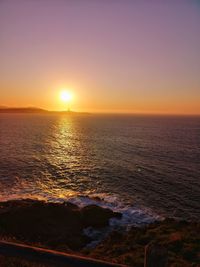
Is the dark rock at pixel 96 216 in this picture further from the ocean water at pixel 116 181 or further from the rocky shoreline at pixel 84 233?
the ocean water at pixel 116 181

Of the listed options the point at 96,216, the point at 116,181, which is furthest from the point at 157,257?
the point at 116,181

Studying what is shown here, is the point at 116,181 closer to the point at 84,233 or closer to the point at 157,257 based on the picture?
the point at 84,233

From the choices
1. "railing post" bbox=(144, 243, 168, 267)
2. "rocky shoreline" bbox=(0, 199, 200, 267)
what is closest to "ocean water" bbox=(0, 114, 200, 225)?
"rocky shoreline" bbox=(0, 199, 200, 267)

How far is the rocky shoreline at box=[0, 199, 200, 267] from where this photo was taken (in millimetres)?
18062

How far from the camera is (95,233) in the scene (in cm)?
2386

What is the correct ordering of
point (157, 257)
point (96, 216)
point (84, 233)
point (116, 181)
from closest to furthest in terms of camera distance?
point (157, 257) → point (84, 233) → point (96, 216) → point (116, 181)

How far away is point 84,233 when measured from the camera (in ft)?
77.9

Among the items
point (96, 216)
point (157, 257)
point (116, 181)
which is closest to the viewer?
point (157, 257)

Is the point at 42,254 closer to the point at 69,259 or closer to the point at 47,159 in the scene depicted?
the point at 69,259

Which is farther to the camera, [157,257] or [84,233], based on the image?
[84,233]

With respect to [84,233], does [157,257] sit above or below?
above

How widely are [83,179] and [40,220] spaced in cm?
1761

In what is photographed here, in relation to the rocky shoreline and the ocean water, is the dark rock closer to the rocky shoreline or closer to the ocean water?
the rocky shoreline

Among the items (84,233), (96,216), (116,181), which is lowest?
(84,233)
